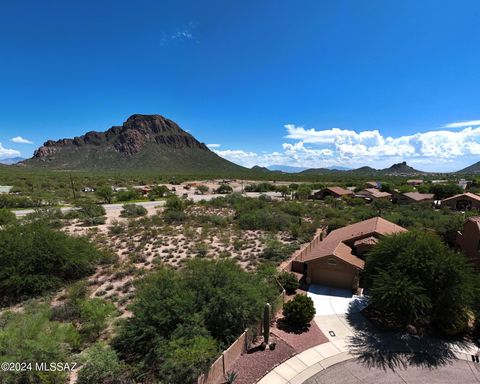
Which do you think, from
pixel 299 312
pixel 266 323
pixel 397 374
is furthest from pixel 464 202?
pixel 266 323

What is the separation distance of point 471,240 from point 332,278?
12.0 meters

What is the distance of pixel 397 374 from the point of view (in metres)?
11.1

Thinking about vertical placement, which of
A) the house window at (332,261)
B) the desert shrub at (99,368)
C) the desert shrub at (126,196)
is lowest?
the desert shrub at (99,368)

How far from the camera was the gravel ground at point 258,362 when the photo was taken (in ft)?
34.7

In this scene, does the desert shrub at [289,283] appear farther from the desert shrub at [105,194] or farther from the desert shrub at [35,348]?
the desert shrub at [105,194]

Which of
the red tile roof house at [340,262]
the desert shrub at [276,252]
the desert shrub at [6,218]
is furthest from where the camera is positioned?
the desert shrub at [6,218]

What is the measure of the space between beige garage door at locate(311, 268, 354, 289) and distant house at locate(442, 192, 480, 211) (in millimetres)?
47999

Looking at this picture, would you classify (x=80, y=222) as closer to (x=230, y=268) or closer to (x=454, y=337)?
(x=230, y=268)

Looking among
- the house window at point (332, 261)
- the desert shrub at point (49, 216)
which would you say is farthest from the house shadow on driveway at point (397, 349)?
the desert shrub at point (49, 216)

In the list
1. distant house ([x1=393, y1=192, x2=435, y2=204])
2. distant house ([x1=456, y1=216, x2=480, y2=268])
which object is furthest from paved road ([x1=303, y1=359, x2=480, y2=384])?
distant house ([x1=393, y1=192, x2=435, y2=204])

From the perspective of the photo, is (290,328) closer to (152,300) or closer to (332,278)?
(332,278)

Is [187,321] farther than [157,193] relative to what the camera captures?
No

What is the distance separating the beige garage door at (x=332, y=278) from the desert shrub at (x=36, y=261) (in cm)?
1709

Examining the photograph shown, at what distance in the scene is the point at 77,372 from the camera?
404 inches
